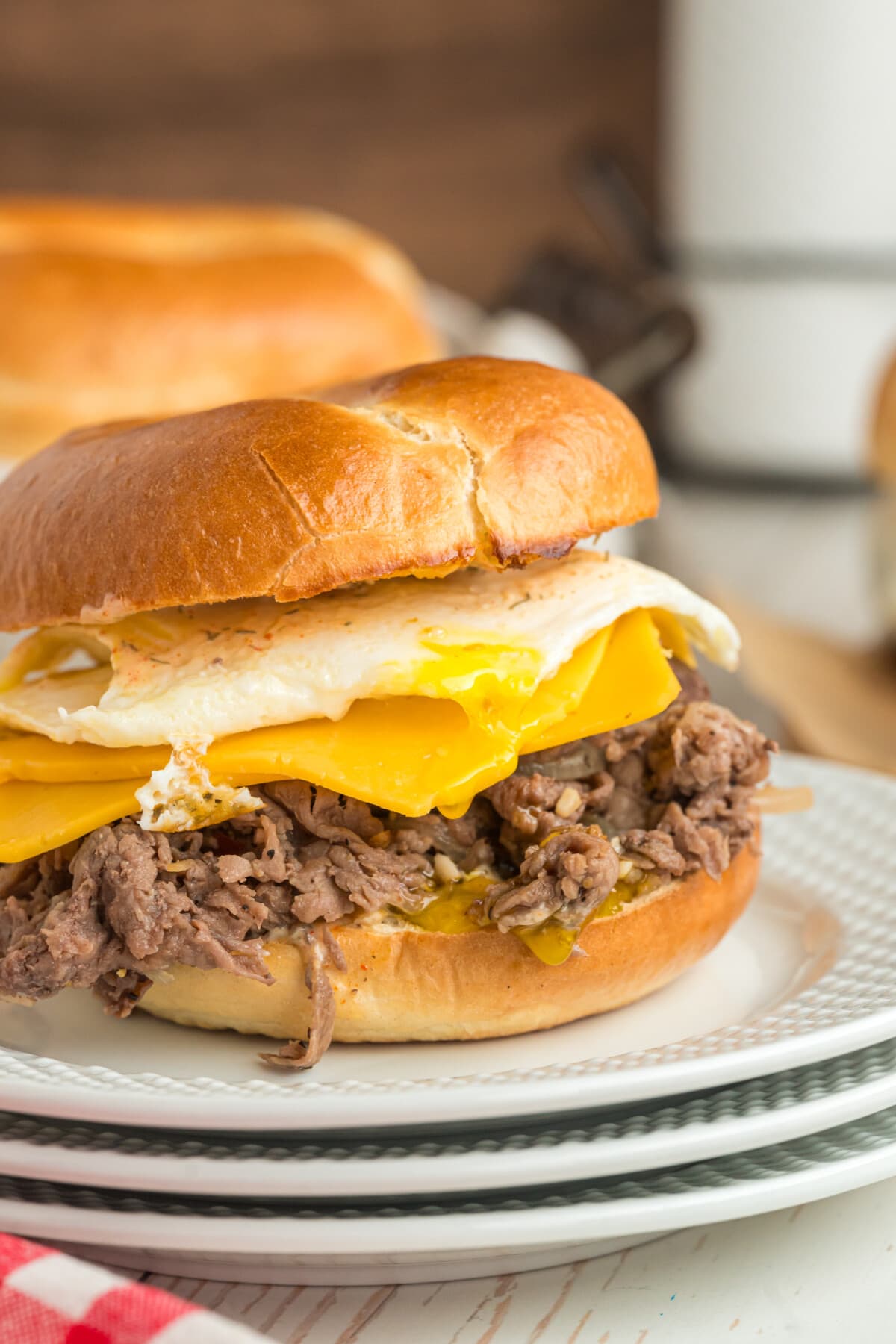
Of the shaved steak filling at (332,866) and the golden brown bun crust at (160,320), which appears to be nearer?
the shaved steak filling at (332,866)

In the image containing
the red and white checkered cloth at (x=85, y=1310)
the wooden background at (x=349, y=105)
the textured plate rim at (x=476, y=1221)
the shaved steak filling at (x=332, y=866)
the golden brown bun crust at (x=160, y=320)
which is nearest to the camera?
the red and white checkered cloth at (x=85, y=1310)

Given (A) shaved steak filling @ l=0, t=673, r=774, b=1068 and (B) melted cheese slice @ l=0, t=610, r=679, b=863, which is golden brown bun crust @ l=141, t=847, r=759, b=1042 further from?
(B) melted cheese slice @ l=0, t=610, r=679, b=863

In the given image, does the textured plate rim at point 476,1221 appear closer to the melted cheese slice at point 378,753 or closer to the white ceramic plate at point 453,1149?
the white ceramic plate at point 453,1149

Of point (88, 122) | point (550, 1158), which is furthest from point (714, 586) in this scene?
point (88, 122)

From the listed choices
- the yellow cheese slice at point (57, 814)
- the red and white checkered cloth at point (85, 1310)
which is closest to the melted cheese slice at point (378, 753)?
the yellow cheese slice at point (57, 814)

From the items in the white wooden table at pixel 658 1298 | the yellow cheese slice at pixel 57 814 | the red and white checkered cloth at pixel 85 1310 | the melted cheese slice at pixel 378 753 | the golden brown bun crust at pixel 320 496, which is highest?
the golden brown bun crust at pixel 320 496

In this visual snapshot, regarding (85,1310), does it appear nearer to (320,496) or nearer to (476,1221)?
(476,1221)

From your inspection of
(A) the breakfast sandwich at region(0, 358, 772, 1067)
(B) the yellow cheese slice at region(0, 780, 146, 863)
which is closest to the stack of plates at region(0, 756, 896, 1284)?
(A) the breakfast sandwich at region(0, 358, 772, 1067)
